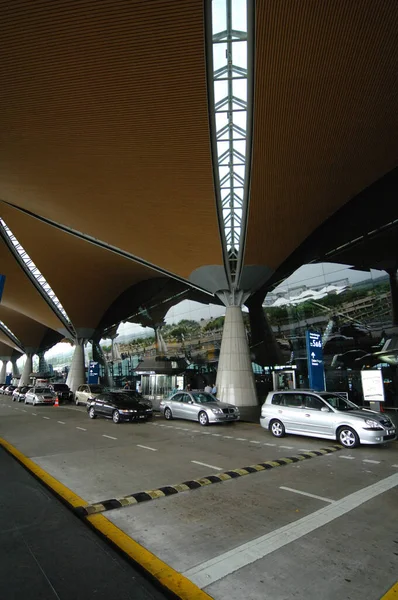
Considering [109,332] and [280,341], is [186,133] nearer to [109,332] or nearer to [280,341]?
[280,341]

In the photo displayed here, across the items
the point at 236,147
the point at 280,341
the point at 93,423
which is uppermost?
the point at 236,147

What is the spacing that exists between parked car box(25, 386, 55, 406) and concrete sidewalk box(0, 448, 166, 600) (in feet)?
83.7

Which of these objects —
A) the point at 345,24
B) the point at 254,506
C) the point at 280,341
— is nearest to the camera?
the point at 254,506

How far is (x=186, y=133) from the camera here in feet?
44.7

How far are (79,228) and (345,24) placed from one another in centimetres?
1801

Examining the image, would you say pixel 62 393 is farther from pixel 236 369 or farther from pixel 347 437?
pixel 347 437

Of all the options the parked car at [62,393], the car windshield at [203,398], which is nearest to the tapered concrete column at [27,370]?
the parked car at [62,393]

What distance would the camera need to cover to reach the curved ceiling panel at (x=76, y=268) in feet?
89.5

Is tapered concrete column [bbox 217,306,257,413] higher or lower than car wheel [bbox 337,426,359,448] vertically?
higher

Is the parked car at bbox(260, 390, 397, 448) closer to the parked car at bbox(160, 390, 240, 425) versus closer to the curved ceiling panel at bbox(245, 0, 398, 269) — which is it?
Answer: the parked car at bbox(160, 390, 240, 425)

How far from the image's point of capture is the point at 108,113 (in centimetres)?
A: 1250

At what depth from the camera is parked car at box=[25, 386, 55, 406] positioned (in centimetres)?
2897

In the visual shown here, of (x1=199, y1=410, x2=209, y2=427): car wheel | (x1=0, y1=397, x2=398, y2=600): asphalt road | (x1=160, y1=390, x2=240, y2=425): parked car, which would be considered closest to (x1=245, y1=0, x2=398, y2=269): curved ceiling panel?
(x1=160, y1=390, x2=240, y2=425): parked car

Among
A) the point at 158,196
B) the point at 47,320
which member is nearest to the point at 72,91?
the point at 158,196
